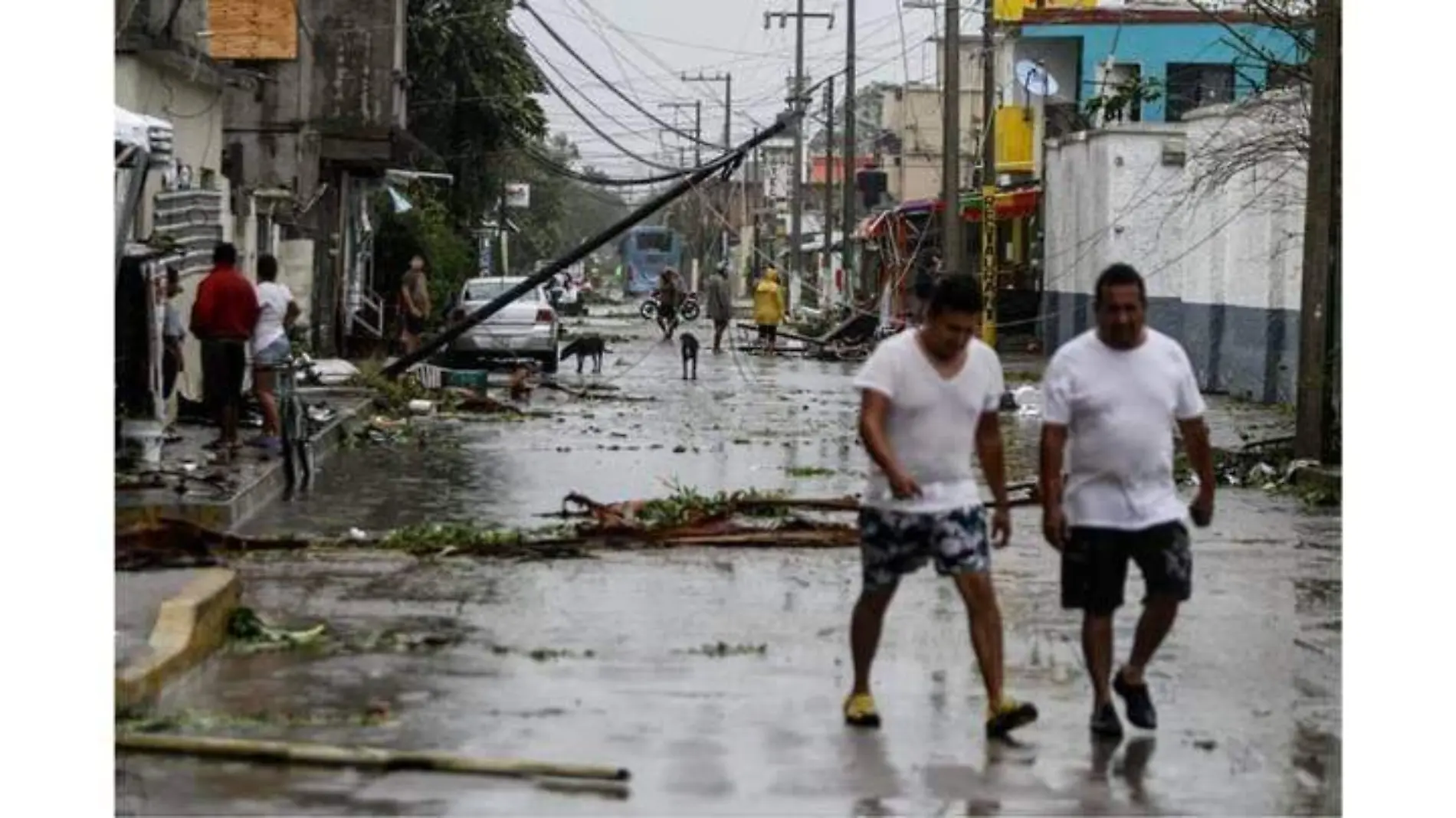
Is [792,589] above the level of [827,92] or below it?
below

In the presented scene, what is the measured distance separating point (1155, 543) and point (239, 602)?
5098 mm

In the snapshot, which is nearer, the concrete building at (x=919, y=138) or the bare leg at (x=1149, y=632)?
the bare leg at (x=1149, y=632)

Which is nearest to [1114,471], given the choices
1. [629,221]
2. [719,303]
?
[629,221]

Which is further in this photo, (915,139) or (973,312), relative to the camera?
(915,139)

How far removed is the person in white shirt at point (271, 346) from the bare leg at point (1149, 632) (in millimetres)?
11783

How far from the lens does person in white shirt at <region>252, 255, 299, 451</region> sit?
2109 cm

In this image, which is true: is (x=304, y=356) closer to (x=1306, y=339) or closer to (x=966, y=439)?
(x=1306, y=339)

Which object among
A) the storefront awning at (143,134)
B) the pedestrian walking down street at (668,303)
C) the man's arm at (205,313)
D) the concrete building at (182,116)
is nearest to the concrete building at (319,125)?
the concrete building at (182,116)

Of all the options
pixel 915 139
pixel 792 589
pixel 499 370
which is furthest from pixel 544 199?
pixel 792 589

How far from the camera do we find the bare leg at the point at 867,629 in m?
10.1

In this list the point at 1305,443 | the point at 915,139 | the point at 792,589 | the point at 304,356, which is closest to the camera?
the point at 792,589

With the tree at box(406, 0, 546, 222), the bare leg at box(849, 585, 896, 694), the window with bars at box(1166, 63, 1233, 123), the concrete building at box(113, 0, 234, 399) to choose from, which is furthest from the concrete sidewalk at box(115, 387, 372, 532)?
the window with bars at box(1166, 63, 1233, 123)

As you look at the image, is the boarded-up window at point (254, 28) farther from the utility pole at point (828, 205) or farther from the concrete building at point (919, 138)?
the concrete building at point (919, 138)

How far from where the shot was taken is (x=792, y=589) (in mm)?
14273
